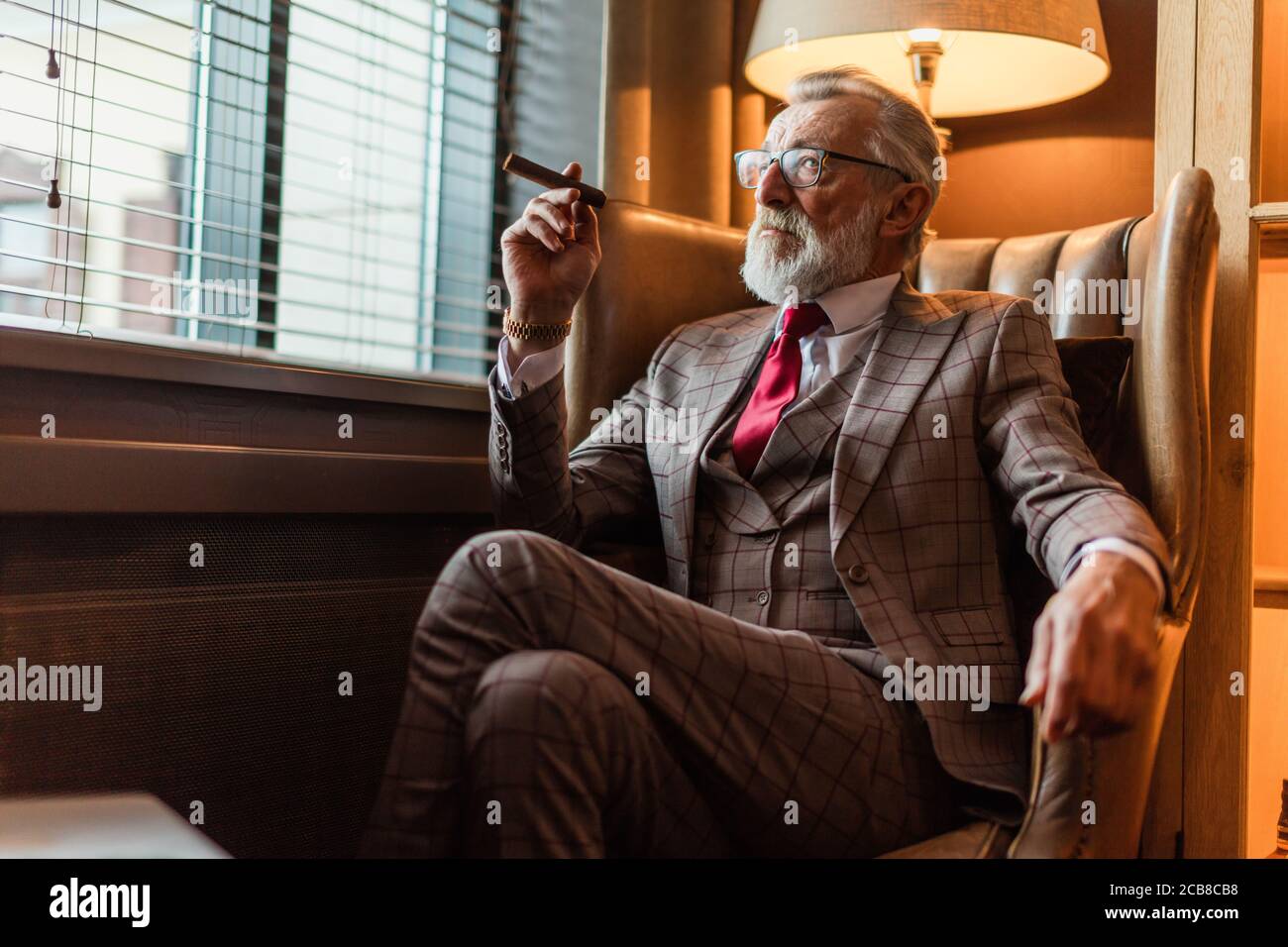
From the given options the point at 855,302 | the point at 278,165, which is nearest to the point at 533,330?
the point at 855,302

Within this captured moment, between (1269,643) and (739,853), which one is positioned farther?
(1269,643)

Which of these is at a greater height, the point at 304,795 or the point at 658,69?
the point at 658,69

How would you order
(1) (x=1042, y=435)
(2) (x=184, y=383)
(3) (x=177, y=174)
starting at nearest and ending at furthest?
(1) (x=1042, y=435), (2) (x=184, y=383), (3) (x=177, y=174)

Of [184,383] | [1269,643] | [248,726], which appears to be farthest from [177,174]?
[1269,643]

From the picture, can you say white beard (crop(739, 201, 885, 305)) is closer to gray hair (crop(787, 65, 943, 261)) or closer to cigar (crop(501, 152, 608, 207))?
gray hair (crop(787, 65, 943, 261))

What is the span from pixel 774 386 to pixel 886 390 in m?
0.18

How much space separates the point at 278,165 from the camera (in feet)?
6.24

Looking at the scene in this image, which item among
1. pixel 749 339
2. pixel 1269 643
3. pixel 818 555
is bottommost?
pixel 1269 643

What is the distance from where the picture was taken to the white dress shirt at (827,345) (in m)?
1.50

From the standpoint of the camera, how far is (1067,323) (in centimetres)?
164

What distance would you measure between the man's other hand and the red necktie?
23.1 inches

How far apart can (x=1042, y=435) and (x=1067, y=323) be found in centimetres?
37

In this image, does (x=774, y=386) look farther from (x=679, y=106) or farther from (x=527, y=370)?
(x=679, y=106)

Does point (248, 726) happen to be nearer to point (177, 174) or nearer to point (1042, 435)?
point (177, 174)
